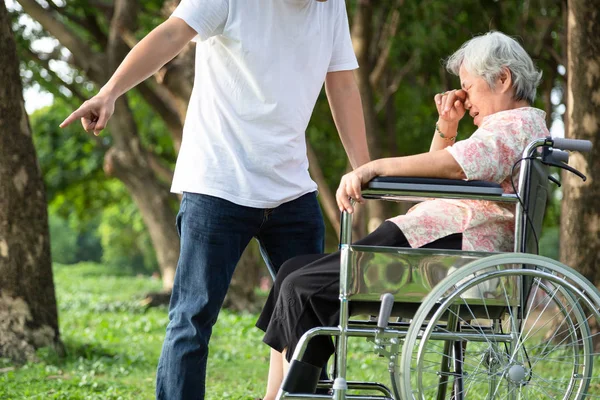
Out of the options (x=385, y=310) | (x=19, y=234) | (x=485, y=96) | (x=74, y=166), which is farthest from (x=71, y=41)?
(x=74, y=166)

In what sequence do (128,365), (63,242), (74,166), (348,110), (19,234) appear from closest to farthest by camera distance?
(348,110), (19,234), (128,365), (74,166), (63,242)

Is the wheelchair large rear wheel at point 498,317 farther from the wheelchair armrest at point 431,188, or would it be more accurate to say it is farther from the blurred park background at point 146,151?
the blurred park background at point 146,151

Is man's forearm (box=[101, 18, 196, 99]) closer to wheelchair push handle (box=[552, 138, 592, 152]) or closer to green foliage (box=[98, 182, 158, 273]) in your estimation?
wheelchair push handle (box=[552, 138, 592, 152])

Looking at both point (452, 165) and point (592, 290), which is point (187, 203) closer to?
point (452, 165)

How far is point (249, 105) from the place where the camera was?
3348 millimetres

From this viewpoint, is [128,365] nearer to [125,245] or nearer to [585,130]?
[585,130]

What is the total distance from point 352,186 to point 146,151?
1148 cm

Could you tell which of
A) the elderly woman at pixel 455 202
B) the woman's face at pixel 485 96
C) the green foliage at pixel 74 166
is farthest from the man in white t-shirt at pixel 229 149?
the green foliage at pixel 74 166

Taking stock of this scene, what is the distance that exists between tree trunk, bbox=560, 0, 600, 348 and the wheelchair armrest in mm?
4188

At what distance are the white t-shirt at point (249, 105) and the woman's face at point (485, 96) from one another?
598 millimetres

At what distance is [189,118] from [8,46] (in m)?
3.38

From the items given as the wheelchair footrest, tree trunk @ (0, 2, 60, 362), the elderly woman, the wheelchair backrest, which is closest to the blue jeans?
the elderly woman

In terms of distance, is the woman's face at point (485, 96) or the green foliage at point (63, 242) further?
the green foliage at point (63, 242)

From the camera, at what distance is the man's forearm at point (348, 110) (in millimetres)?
3754
